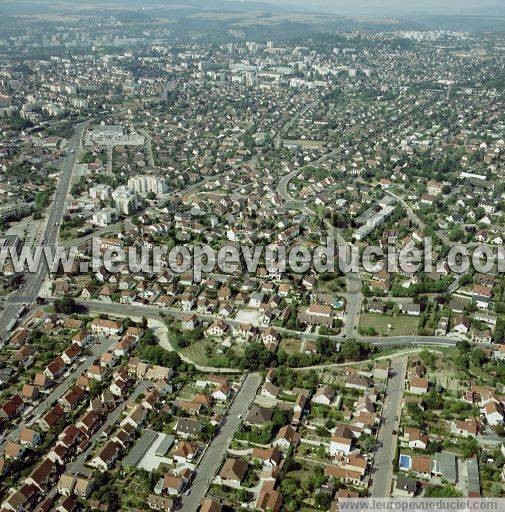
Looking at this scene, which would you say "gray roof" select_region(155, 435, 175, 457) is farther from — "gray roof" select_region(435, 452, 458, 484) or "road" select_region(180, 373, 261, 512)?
"gray roof" select_region(435, 452, 458, 484)

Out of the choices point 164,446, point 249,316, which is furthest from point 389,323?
point 164,446

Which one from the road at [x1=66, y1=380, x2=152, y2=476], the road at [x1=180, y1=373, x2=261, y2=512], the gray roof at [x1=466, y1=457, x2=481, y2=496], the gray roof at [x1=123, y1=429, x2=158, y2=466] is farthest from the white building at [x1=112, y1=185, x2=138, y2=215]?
the gray roof at [x1=466, y1=457, x2=481, y2=496]

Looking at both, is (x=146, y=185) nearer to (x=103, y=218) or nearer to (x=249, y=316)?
(x=103, y=218)

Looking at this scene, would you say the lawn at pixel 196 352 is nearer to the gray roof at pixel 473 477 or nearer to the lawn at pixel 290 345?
the lawn at pixel 290 345

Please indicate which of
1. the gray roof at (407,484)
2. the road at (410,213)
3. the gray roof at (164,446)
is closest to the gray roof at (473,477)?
the gray roof at (407,484)

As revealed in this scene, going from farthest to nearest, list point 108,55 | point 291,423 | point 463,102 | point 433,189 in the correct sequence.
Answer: point 108,55 < point 463,102 < point 433,189 < point 291,423

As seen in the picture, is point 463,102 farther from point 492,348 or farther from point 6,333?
point 6,333

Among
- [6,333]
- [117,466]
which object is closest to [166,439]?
[117,466]

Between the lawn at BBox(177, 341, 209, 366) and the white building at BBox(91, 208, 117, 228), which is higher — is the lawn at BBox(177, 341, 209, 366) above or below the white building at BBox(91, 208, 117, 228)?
below
